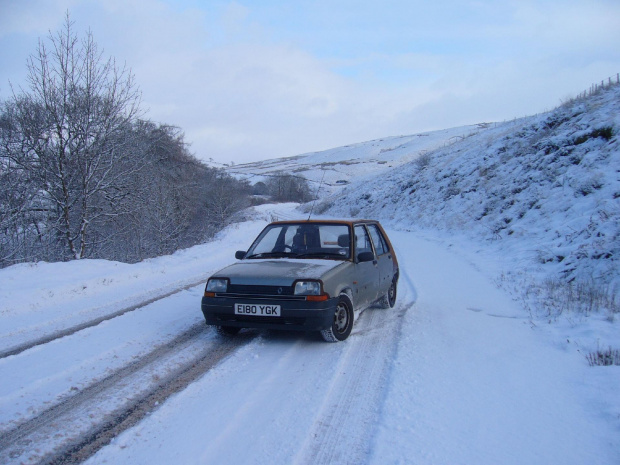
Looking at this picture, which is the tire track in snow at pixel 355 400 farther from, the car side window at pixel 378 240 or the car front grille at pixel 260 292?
the car side window at pixel 378 240

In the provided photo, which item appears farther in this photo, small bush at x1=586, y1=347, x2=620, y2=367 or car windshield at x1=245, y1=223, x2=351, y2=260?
car windshield at x1=245, y1=223, x2=351, y2=260

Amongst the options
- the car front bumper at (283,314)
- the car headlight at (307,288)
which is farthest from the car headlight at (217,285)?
the car headlight at (307,288)

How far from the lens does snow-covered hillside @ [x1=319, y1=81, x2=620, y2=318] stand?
8.62m

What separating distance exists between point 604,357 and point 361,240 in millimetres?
3291

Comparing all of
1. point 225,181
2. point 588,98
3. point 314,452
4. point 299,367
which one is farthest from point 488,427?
point 225,181

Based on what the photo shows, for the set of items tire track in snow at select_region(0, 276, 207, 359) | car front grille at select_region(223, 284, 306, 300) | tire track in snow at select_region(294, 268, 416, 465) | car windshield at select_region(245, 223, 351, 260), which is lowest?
tire track in snow at select_region(294, 268, 416, 465)

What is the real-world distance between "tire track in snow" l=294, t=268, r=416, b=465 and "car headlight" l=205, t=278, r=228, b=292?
5.38 feet

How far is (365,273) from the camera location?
636cm

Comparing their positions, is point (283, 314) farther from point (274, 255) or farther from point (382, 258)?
point (382, 258)

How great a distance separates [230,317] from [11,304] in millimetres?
4250

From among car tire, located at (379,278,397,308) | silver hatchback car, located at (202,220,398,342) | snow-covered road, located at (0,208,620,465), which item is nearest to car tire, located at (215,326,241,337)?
silver hatchback car, located at (202,220,398,342)

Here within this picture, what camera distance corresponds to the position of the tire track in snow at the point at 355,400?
3.11 m

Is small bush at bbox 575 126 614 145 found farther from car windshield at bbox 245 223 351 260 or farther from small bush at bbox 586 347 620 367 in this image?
car windshield at bbox 245 223 351 260

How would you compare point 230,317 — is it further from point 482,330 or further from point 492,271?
point 492,271
